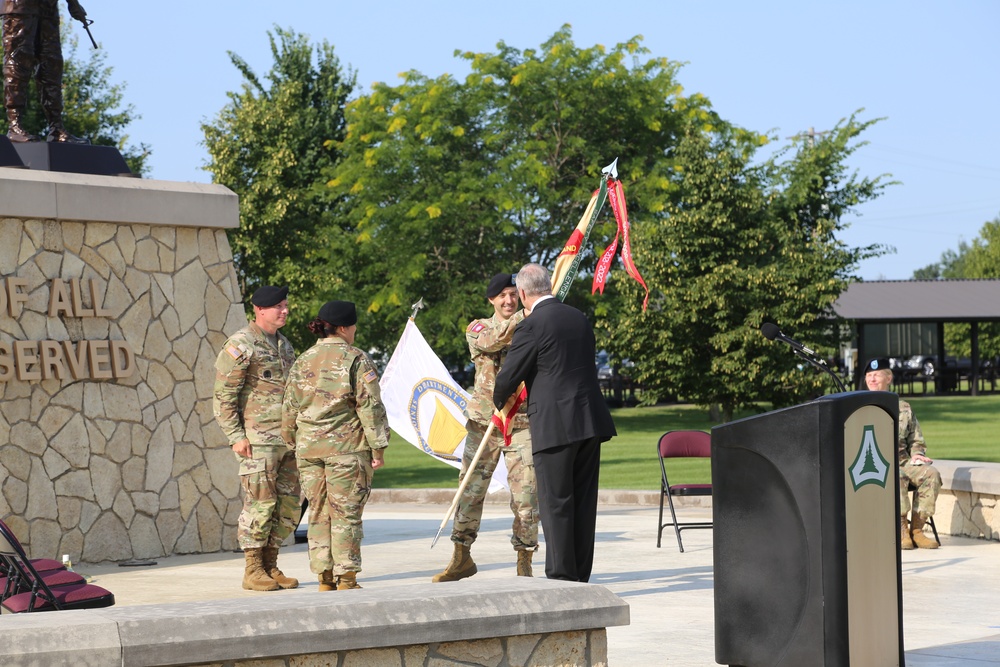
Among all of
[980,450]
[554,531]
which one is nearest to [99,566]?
[554,531]

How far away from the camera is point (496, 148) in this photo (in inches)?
1480

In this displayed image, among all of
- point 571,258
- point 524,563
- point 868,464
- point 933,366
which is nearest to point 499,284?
point 571,258

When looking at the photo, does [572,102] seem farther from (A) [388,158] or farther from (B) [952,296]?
(B) [952,296]

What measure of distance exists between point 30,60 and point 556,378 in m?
6.24

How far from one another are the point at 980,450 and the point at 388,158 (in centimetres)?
1888

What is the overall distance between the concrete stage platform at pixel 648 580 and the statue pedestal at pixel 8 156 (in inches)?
129

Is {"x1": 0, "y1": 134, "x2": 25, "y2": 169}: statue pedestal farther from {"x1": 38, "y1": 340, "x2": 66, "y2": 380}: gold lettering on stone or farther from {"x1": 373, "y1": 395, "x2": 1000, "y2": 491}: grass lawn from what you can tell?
{"x1": 373, "y1": 395, "x2": 1000, "y2": 491}: grass lawn

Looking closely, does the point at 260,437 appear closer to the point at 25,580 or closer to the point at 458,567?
the point at 458,567

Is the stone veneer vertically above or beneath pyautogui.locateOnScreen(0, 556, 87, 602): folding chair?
above

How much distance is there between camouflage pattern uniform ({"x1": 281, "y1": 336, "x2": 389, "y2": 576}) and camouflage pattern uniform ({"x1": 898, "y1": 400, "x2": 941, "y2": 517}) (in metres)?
5.20

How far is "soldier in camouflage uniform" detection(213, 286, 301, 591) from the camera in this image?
905cm

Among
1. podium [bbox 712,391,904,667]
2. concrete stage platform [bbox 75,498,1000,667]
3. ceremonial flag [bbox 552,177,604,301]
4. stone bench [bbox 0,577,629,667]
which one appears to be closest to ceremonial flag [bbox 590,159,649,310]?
ceremonial flag [bbox 552,177,604,301]

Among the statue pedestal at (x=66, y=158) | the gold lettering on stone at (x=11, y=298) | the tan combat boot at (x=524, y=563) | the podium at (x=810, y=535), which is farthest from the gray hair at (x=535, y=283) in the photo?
the statue pedestal at (x=66, y=158)

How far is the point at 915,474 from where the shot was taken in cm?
1139
